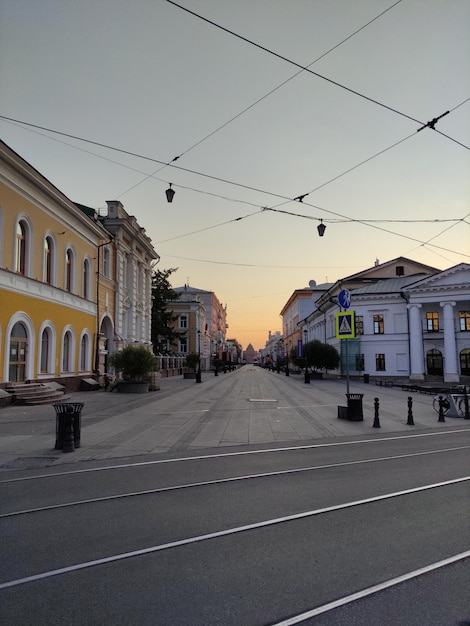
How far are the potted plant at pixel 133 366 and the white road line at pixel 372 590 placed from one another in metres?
25.9

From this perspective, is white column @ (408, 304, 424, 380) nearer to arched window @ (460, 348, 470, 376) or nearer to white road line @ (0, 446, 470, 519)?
arched window @ (460, 348, 470, 376)

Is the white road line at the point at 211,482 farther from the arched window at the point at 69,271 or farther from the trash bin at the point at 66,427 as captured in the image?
the arched window at the point at 69,271

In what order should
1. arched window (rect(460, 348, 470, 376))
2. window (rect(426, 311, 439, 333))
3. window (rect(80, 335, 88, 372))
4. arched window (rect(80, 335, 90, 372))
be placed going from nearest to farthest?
window (rect(80, 335, 88, 372))
arched window (rect(80, 335, 90, 372))
arched window (rect(460, 348, 470, 376))
window (rect(426, 311, 439, 333))

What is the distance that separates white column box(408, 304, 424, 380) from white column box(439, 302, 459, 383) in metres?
2.39

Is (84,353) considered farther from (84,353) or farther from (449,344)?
(449,344)

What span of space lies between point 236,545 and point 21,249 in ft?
73.4

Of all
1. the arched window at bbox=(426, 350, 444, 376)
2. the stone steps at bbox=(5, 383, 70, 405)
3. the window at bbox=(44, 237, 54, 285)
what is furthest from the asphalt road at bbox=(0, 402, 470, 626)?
the arched window at bbox=(426, 350, 444, 376)

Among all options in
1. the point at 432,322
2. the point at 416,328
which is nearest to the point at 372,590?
the point at 416,328

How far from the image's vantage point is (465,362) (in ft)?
148

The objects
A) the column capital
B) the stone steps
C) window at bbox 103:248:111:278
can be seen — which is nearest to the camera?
the stone steps

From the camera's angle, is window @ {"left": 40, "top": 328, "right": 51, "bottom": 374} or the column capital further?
the column capital

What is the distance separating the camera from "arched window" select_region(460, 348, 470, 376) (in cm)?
4478

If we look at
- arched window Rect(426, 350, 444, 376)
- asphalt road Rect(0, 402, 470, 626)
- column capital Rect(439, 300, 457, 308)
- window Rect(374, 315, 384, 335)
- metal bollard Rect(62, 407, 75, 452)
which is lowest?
asphalt road Rect(0, 402, 470, 626)

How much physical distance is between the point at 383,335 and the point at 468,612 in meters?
47.1
